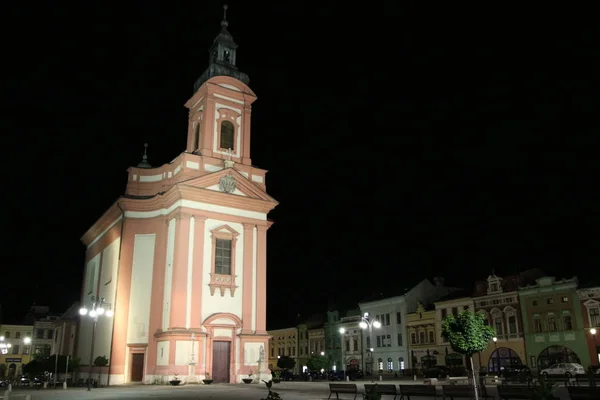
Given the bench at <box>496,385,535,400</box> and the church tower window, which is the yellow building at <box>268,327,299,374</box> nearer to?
the church tower window

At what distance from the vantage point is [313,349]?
82562 mm

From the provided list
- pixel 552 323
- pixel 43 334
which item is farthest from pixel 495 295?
pixel 43 334

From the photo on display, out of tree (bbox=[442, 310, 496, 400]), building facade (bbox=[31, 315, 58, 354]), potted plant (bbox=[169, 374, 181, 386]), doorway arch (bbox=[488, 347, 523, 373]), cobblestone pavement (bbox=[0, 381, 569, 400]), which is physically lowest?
cobblestone pavement (bbox=[0, 381, 569, 400])

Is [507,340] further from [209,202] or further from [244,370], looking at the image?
[209,202]

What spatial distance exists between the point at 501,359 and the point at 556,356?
6624 mm

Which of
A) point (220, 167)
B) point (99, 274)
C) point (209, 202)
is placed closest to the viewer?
point (209, 202)

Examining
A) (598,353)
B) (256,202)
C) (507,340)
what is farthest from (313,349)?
(256,202)

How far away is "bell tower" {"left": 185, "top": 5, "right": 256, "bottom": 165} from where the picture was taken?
39719 mm

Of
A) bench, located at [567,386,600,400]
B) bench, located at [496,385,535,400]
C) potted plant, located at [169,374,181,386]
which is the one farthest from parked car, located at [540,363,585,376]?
bench, located at [567,386,600,400]

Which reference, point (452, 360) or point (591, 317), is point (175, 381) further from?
point (591, 317)

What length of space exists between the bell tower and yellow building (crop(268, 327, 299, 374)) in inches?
2084

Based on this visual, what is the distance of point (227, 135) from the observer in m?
40.6

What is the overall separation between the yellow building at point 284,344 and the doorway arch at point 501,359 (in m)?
36.6

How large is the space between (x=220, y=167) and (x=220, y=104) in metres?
5.25
